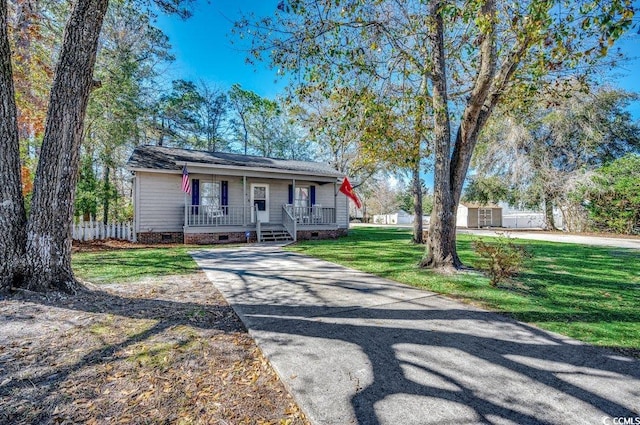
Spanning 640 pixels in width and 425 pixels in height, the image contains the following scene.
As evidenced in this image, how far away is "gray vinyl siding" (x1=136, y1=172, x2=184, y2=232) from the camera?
1223cm

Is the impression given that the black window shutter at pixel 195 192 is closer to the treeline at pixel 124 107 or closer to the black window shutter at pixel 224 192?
the black window shutter at pixel 224 192

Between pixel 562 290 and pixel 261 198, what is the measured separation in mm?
11955

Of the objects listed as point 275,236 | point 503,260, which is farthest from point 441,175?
point 275,236

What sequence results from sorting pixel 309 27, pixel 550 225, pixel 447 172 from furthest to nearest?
1. pixel 550 225
2. pixel 447 172
3. pixel 309 27

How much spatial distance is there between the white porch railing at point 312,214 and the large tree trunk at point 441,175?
819cm

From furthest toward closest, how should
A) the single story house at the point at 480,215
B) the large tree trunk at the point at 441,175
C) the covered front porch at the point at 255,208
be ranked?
1. the single story house at the point at 480,215
2. the covered front porch at the point at 255,208
3. the large tree trunk at the point at 441,175

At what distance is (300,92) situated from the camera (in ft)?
20.4

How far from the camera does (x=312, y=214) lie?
14.9 metres

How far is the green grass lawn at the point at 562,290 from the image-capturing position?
3.37 meters

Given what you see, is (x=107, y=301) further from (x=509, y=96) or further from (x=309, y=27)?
(x=509, y=96)

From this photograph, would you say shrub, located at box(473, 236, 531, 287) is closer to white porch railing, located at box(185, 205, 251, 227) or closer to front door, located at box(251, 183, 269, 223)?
white porch railing, located at box(185, 205, 251, 227)

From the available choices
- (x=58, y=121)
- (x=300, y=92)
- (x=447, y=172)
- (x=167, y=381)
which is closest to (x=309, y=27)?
(x=300, y=92)

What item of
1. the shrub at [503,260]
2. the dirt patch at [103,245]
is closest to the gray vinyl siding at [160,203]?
the dirt patch at [103,245]

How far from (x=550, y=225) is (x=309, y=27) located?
903 inches
